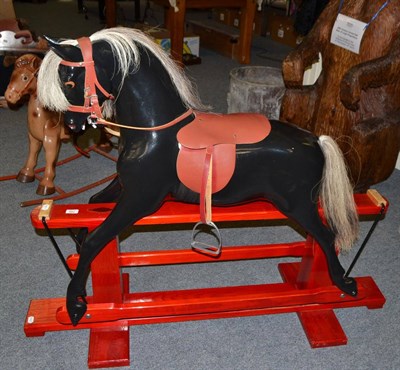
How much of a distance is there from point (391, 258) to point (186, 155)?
3.68ft

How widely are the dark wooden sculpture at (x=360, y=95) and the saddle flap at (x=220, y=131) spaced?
23.3 inches

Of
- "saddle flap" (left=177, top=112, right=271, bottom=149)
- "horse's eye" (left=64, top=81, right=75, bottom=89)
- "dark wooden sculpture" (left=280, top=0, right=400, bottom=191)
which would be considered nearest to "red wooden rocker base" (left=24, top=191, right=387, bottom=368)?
"saddle flap" (left=177, top=112, right=271, bottom=149)

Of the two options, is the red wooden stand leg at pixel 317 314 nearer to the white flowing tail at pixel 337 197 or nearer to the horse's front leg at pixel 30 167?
the white flowing tail at pixel 337 197

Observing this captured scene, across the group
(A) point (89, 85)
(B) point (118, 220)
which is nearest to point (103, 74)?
(A) point (89, 85)

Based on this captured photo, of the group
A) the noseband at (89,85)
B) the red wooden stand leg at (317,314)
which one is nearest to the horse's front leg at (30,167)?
the noseband at (89,85)

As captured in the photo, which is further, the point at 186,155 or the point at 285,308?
the point at 285,308

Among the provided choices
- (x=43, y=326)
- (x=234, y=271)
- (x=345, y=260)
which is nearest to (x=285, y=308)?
(x=234, y=271)

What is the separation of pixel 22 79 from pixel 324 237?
133 cm

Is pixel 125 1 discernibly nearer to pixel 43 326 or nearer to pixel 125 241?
pixel 125 241

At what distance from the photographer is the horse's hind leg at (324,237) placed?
134cm

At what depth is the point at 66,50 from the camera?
3.52 feet

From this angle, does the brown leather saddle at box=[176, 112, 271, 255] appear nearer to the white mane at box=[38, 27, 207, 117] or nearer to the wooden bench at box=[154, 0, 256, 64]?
the white mane at box=[38, 27, 207, 117]

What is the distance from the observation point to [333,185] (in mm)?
1323

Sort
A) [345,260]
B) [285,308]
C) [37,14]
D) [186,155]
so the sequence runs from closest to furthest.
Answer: [186,155] → [285,308] → [345,260] → [37,14]
